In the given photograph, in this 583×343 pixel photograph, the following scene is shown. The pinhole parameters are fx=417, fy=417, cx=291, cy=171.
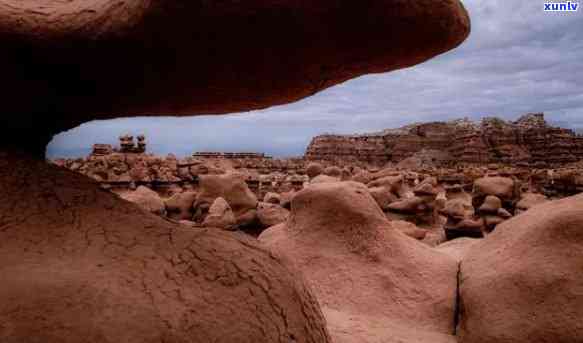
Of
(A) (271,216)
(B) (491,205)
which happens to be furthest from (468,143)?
(A) (271,216)

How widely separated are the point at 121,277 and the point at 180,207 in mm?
5994

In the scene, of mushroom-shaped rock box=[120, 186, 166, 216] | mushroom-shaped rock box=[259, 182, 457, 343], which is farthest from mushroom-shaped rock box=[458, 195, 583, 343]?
mushroom-shaped rock box=[120, 186, 166, 216]

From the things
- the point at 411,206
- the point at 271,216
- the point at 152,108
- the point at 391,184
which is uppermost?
the point at 152,108

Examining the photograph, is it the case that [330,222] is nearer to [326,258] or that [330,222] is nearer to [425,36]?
[326,258]

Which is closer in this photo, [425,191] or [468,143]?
[425,191]

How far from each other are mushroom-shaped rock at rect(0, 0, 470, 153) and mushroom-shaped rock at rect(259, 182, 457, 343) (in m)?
1.89

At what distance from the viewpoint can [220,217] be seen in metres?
5.99

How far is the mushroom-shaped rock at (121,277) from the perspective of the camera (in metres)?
1.25

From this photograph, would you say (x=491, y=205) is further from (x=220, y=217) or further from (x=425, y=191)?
(x=220, y=217)

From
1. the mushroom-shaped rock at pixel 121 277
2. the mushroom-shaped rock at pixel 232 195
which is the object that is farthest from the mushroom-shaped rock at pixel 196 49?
the mushroom-shaped rock at pixel 232 195

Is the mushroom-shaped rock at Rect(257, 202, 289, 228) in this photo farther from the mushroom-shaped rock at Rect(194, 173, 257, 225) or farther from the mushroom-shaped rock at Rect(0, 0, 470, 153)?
the mushroom-shaped rock at Rect(0, 0, 470, 153)

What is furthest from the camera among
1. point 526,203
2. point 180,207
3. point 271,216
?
point 526,203

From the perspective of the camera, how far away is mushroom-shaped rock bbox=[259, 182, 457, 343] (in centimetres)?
328

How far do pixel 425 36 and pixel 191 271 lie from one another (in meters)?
1.20
